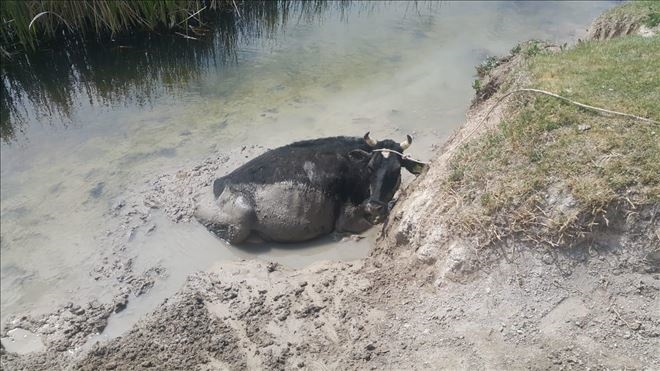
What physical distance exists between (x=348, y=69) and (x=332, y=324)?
9.02 meters

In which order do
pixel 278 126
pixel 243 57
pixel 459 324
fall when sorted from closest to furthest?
pixel 459 324
pixel 278 126
pixel 243 57

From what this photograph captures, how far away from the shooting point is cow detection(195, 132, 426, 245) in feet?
28.2

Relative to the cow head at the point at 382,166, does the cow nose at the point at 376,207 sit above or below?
below

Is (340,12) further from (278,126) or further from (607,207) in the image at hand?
(607,207)

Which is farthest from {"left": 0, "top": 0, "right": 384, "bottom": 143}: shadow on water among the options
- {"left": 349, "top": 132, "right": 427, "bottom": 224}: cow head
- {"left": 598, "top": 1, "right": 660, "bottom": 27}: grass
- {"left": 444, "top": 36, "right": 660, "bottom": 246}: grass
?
{"left": 444, "top": 36, "right": 660, "bottom": 246}: grass

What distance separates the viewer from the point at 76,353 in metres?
6.75

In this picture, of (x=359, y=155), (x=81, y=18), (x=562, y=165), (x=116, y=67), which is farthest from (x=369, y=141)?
(x=81, y=18)

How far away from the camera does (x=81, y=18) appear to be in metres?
15.1

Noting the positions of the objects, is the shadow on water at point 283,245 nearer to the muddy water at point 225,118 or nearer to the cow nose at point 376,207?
the muddy water at point 225,118

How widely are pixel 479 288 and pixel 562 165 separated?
1651 millimetres

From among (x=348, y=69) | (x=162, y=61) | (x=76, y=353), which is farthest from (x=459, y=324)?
(x=162, y=61)

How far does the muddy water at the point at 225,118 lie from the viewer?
8469 mm

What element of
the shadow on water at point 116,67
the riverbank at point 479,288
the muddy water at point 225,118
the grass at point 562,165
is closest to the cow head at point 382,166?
the muddy water at point 225,118

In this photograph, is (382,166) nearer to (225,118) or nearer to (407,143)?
(407,143)
